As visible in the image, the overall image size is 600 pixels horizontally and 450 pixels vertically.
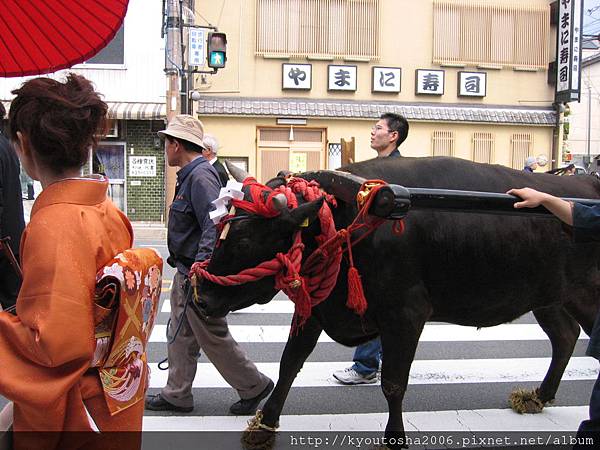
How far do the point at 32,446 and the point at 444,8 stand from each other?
20.6m

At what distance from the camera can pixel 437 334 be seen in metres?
6.86

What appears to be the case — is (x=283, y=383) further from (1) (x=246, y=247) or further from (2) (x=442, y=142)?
(2) (x=442, y=142)

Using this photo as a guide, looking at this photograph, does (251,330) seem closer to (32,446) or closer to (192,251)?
(192,251)

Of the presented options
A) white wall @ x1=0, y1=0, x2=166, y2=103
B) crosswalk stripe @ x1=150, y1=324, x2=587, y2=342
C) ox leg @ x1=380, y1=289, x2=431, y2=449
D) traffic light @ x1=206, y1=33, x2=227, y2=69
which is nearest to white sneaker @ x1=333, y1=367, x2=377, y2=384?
crosswalk stripe @ x1=150, y1=324, x2=587, y2=342

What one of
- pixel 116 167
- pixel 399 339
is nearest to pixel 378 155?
pixel 399 339

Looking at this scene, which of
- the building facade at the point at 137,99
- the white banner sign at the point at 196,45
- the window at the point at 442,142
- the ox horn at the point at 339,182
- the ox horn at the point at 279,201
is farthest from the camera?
the window at the point at 442,142

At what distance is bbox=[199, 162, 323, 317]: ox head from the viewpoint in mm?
2908

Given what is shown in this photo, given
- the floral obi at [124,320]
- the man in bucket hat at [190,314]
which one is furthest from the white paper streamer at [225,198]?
the man in bucket hat at [190,314]

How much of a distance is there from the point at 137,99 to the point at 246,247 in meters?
16.4

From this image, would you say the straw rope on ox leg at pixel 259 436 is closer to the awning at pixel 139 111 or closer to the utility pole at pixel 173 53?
the utility pole at pixel 173 53

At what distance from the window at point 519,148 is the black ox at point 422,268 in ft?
57.2

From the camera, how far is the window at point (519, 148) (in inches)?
797

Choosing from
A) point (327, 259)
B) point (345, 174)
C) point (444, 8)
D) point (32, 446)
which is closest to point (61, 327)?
point (32, 446)

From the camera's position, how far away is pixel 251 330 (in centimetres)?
677
